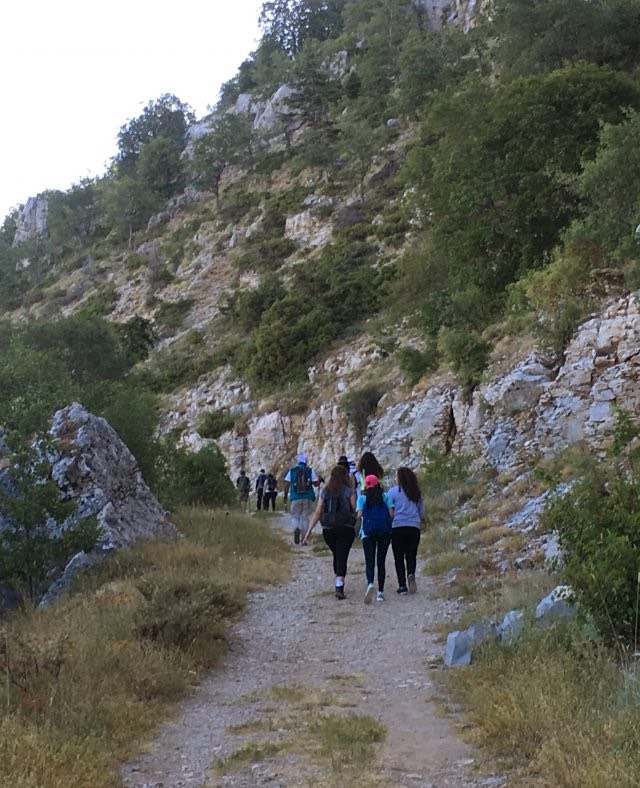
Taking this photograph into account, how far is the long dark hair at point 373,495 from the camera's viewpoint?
9.16 metres

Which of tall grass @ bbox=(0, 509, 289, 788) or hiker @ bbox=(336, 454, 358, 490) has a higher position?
hiker @ bbox=(336, 454, 358, 490)

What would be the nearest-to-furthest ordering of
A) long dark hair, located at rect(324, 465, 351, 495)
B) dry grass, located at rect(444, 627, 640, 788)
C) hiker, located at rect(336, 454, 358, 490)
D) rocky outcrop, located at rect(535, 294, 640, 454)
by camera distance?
dry grass, located at rect(444, 627, 640, 788)
long dark hair, located at rect(324, 465, 351, 495)
hiker, located at rect(336, 454, 358, 490)
rocky outcrop, located at rect(535, 294, 640, 454)

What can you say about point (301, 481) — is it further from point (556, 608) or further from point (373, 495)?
point (556, 608)

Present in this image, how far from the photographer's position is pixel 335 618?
27.1 feet

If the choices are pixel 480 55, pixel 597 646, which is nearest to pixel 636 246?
pixel 597 646

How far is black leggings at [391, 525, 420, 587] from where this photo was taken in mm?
9078

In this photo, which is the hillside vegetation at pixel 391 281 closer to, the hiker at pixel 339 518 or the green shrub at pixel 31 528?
the green shrub at pixel 31 528

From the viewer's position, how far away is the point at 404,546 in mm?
9117

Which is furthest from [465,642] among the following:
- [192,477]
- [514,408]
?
[192,477]

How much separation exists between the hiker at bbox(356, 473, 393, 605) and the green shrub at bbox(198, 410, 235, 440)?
21.7 meters

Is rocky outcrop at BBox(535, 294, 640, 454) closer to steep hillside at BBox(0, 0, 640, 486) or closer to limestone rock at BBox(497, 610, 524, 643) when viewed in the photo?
steep hillside at BBox(0, 0, 640, 486)

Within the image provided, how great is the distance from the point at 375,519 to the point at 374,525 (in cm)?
8

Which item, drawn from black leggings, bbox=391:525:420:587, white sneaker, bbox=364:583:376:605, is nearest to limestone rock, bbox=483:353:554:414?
black leggings, bbox=391:525:420:587

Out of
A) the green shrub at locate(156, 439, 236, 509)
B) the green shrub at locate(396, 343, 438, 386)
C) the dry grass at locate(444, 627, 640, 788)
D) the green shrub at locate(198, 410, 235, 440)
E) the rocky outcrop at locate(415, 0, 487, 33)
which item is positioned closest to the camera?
the dry grass at locate(444, 627, 640, 788)
